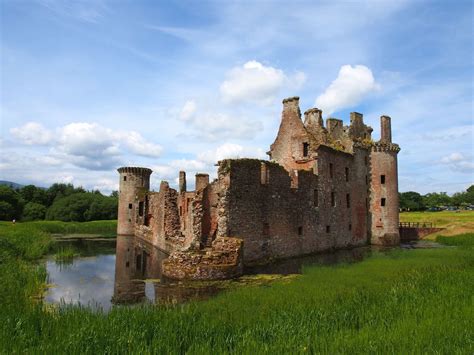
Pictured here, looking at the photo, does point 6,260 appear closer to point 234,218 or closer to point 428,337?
point 234,218

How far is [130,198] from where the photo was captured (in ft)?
140

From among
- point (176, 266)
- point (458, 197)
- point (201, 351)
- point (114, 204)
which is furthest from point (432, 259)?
point (458, 197)

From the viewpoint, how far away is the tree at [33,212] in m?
59.8

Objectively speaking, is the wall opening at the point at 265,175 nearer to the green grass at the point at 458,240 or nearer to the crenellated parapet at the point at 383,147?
the crenellated parapet at the point at 383,147

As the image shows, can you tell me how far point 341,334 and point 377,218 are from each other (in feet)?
90.4

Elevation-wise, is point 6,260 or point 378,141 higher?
point 378,141

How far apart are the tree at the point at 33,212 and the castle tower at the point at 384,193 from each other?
53.4 metres

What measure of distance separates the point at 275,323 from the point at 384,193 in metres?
27.5

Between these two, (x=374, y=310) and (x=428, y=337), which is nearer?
(x=428, y=337)

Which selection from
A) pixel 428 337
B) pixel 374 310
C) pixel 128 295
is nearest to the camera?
pixel 428 337

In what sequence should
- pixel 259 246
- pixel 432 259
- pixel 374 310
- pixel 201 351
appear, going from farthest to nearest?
pixel 259 246
pixel 432 259
pixel 374 310
pixel 201 351

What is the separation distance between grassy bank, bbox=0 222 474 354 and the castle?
7.05 metres

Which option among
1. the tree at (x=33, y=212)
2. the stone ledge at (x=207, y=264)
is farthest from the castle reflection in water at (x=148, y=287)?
the tree at (x=33, y=212)

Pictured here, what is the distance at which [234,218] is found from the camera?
1912cm
